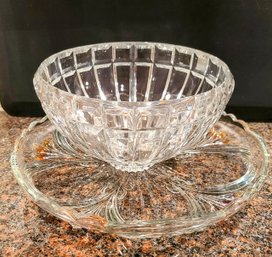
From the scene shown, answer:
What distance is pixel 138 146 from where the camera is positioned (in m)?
0.49

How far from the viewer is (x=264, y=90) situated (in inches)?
28.0

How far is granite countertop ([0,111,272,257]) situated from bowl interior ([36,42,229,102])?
216mm

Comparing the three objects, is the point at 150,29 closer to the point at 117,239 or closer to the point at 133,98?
the point at 133,98

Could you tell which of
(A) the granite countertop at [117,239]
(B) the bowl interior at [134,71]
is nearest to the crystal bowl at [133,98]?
(B) the bowl interior at [134,71]

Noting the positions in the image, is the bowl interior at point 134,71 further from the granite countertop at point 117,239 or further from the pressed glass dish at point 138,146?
the granite countertop at point 117,239

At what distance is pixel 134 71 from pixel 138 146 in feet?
0.76

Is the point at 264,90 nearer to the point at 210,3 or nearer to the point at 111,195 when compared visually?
the point at 210,3

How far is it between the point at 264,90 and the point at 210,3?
0.60 feet

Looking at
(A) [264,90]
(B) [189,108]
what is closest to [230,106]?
(A) [264,90]

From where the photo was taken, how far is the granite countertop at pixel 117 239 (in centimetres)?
43

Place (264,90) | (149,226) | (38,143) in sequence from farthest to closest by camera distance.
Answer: (264,90)
(38,143)
(149,226)

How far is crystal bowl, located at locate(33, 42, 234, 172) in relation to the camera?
17.8 inches

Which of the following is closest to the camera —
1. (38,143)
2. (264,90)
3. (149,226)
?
(149,226)

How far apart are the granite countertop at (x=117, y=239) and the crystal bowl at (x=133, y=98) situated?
4.2 inches
